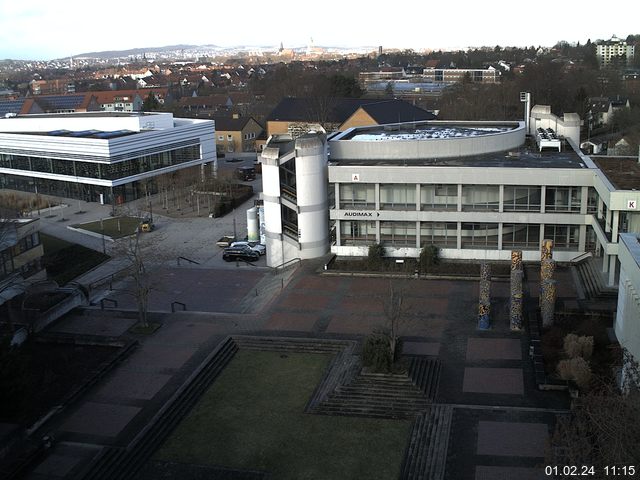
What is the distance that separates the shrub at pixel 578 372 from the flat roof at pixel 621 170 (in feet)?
36.5

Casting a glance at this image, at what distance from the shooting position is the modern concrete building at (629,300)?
62.3 feet

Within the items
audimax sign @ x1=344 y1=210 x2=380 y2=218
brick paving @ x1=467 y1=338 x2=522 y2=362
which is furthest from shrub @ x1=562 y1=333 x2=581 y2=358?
audimax sign @ x1=344 y1=210 x2=380 y2=218

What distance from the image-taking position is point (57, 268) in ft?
122

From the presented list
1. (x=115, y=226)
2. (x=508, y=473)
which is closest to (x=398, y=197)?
(x=508, y=473)

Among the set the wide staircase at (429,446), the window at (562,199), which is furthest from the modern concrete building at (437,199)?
the wide staircase at (429,446)

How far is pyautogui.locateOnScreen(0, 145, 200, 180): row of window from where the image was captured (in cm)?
5374

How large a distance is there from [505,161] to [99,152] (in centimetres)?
3134

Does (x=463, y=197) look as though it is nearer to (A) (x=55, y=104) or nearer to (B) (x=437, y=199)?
(B) (x=437, y=199)

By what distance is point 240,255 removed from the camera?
3669 cm

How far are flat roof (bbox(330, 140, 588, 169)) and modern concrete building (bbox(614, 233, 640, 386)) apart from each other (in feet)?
44.8

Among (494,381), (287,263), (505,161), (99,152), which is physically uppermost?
(505,161)

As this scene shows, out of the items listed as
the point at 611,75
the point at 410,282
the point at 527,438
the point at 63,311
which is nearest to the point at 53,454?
the point at 63,311

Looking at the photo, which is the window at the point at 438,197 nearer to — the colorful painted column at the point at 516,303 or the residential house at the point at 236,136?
the colorful painted column at the point at 516,303

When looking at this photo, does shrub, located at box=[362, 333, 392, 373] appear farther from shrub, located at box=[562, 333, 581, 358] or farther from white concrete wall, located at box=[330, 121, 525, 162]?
white concrete wall, located at box=[330, 121, 525, 162]
